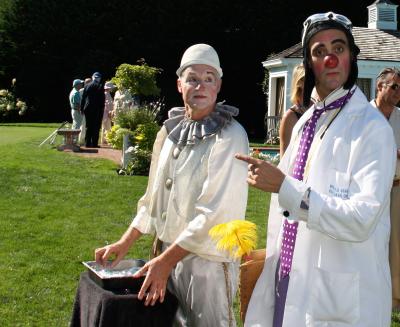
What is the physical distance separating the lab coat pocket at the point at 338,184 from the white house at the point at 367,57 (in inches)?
736

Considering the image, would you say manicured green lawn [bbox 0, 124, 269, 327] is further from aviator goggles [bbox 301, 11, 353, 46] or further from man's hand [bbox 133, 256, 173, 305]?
aviator goggles [bbox 301, 11, 353, 46]

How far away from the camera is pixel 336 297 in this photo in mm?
2193

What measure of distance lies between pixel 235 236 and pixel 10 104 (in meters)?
39.0

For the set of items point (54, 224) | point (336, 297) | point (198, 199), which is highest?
point (198, 199)

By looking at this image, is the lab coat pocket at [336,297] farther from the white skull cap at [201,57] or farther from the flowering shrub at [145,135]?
the flowering shrub at [145,135]

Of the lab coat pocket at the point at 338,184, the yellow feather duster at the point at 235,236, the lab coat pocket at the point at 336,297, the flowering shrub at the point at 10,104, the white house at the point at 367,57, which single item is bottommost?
the flowering shrub at the point at 10,104

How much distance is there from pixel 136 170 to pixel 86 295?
9411mm

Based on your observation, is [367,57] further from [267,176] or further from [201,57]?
[267,176]

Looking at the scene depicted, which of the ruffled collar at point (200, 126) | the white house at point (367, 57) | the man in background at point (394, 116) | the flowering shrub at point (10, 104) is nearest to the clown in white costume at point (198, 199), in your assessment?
the ruffled collar at point (200, 126)

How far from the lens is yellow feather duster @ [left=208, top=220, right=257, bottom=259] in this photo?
261cm

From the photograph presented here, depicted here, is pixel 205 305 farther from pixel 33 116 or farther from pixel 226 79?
pixel 33 116

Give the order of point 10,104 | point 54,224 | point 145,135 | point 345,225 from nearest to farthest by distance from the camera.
Result: point 345,225 < point 54,224 < point 145,135 < point 10,104

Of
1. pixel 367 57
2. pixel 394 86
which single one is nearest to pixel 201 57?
pixel 394 86

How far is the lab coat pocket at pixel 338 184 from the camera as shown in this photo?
2164 mm
